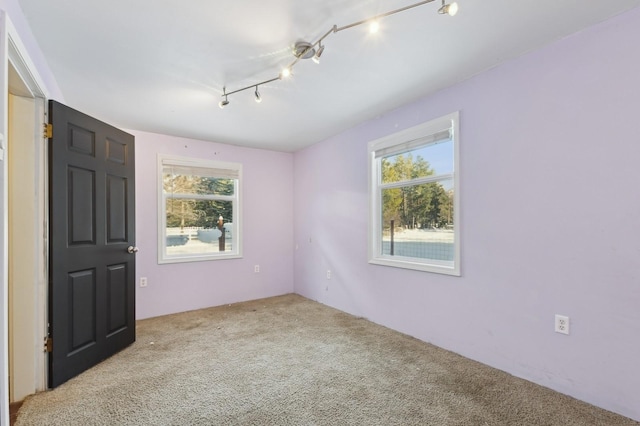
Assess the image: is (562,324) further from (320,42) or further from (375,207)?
(320,42)

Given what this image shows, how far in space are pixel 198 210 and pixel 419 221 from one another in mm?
2918

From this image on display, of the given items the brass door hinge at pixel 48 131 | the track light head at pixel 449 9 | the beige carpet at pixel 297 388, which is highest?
the track light head at pixel 449 9

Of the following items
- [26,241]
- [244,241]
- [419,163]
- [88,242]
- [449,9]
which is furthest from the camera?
[244,241]

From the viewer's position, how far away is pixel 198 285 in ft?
13.2

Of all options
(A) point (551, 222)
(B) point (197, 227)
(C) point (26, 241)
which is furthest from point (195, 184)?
(A) point (551, 222)

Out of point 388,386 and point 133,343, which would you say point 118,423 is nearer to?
point 133,343

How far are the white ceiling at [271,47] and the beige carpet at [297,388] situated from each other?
231 centimetres

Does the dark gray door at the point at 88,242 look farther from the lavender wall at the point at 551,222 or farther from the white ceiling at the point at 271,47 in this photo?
the lavender wall at the point at 551,222

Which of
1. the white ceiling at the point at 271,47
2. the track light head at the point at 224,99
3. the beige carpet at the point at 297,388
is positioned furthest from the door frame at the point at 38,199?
the track light head at the point at 224,99

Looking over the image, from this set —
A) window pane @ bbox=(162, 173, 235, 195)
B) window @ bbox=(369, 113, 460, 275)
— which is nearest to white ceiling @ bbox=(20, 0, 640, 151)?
window @ bbox=(369, 113, 460, 275)

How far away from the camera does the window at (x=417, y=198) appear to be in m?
2.71

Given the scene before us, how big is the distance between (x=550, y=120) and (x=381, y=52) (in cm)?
124

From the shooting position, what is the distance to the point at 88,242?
238 centimetres

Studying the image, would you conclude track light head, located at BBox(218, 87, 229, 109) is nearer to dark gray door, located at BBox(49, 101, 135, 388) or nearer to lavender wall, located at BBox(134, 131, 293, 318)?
dark gray door, located at BBox(49, 101, 135, 388)
